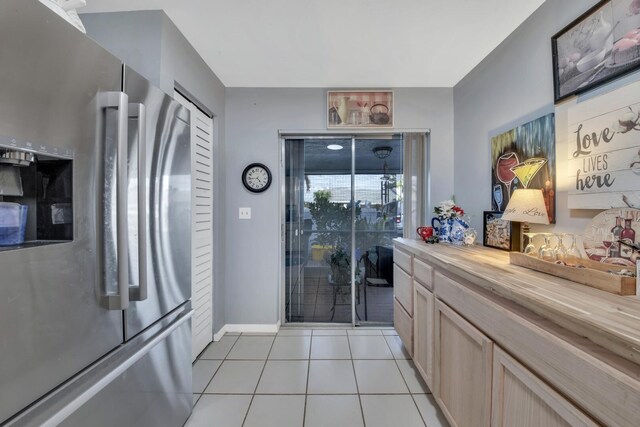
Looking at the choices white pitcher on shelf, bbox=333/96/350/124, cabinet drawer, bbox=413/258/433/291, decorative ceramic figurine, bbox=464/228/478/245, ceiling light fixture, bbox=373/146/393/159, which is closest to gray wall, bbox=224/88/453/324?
white pitcher on shelf, bbox=333/96/350/124

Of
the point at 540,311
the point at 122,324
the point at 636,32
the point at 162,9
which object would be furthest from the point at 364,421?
the point at 162,9

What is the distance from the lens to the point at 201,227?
2.31 meters

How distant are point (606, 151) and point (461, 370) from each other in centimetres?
121

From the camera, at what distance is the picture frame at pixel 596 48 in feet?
3.86

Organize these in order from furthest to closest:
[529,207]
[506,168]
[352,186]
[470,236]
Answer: [352,186] < [470,236] < [506,168] < [529,207]

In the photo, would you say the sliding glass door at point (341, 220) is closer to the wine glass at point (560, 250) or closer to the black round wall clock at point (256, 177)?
the black round wall clock at point (256, 177)

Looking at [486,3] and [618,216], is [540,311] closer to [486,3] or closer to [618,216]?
[618,216]

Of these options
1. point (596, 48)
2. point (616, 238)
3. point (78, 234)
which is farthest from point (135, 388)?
point (596, 48)

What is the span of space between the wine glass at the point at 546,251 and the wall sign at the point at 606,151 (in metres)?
0.23

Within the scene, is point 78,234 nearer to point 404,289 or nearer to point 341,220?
point 404,289

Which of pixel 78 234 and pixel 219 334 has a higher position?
pixel 78 234

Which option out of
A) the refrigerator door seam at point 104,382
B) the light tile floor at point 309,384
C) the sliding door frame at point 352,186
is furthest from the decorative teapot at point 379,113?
the refrigerator door seam at point 104,382

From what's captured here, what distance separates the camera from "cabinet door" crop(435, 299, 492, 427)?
112 cm

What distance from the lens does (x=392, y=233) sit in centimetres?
293
